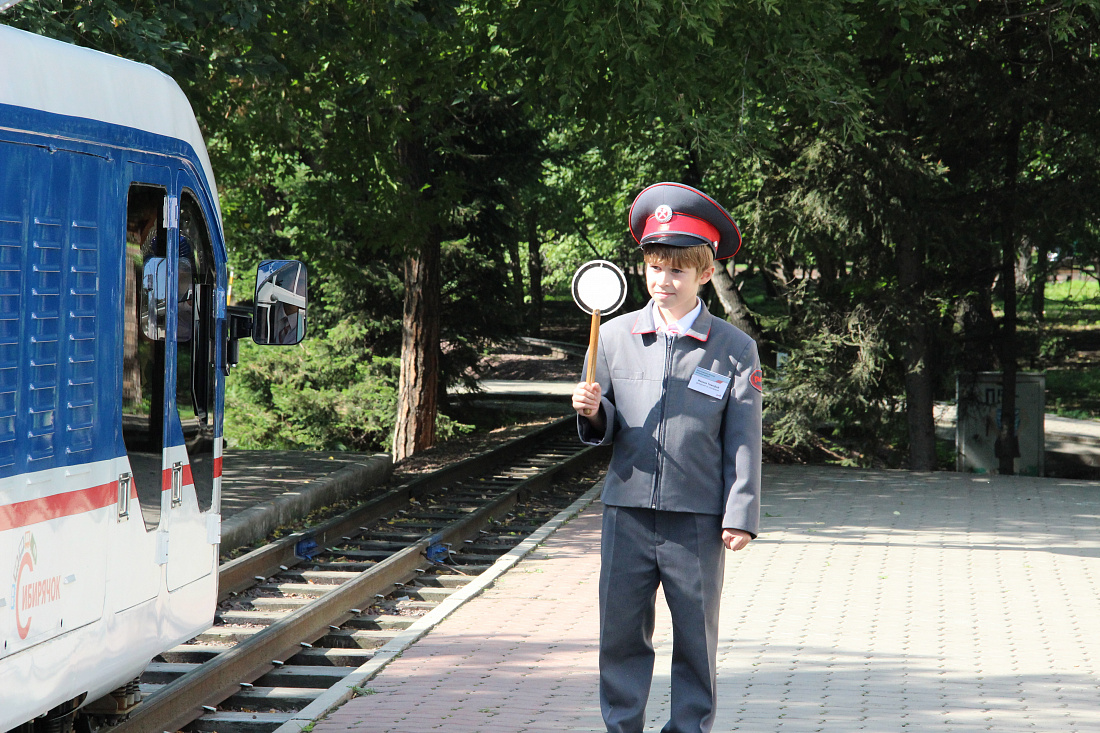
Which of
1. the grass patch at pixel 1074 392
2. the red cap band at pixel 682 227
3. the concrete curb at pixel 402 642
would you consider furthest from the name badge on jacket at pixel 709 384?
the grass patch at pixel 1074 392

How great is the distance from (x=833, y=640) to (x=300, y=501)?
6114 millimetres

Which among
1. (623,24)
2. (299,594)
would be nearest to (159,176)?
(299,594)

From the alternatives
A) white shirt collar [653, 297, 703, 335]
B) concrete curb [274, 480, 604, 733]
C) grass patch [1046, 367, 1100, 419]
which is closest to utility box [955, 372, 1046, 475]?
concrete curb [274, 480, 604, 733]

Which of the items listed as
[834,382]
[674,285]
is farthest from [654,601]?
[834,382]

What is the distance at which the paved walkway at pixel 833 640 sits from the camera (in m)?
5.46

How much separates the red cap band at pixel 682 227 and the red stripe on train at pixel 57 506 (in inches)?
89.6

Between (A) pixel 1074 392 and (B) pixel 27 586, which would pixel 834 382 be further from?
(A) pixel 1074 392

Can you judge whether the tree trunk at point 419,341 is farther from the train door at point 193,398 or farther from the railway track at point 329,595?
the train door at point 193,398

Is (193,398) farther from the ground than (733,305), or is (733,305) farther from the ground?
(733,305)

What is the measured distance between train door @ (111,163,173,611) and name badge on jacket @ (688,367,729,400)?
230 centimetres

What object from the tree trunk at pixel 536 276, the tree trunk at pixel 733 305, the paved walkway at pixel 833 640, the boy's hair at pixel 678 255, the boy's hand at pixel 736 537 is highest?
the tree trunk at pixel 536 276

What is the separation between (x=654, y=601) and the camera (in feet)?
13.7

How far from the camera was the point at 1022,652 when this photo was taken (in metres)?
6.75

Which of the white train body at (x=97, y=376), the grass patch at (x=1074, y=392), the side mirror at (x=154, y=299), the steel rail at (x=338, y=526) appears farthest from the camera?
the grass patch at (x=1074, y=392)
